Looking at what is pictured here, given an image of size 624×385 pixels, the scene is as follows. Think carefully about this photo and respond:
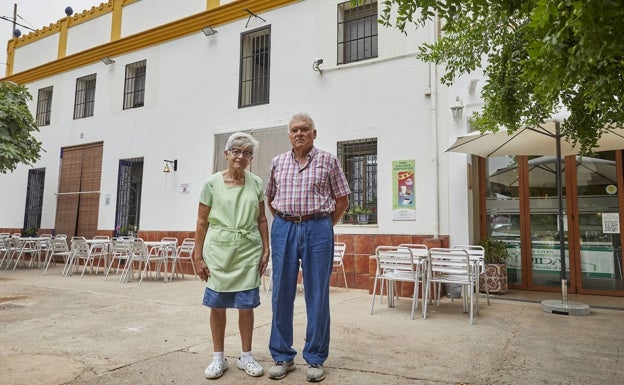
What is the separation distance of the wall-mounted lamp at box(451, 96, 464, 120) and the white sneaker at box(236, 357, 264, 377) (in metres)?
4.88

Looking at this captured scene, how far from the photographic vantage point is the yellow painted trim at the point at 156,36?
8500mm

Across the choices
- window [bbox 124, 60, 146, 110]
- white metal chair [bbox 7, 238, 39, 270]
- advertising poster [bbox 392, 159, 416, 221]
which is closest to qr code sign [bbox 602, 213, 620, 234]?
advertising poster [bbox 392, 159, 416, 221]

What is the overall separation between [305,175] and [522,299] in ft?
14.1

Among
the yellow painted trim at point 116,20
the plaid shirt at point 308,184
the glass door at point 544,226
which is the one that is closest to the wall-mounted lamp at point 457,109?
the glass door at point 544,226

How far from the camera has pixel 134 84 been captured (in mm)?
10320

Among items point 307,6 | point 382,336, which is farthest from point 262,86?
point 382,336

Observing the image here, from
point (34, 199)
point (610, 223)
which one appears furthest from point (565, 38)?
point (34, 199)

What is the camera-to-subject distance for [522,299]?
5602 millimetres

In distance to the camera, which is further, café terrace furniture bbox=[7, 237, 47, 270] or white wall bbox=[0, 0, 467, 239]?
café terrace furniture bbox=[7, 237, 47, 270]

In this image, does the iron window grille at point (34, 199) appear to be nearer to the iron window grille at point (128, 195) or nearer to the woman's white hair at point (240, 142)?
the iron window grille at point (128, 195)

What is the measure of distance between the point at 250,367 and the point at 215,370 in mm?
205

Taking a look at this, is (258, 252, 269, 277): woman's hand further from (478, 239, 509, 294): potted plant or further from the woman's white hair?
(478, 239, 509, 294): potted plant

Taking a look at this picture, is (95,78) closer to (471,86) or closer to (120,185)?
(120,185)

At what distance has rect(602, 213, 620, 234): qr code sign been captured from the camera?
5.94m
